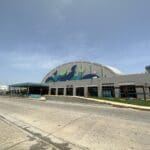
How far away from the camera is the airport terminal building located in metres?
35.7

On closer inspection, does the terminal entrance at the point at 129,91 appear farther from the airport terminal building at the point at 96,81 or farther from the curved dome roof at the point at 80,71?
the curved dome roof at the point at 80,71

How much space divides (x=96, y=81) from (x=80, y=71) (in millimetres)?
13366

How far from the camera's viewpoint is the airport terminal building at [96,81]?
117ft

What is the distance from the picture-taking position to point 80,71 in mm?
58875

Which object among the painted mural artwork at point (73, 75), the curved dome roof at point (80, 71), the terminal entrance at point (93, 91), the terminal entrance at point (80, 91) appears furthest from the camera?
the painted mural artwork at point (73, 75)

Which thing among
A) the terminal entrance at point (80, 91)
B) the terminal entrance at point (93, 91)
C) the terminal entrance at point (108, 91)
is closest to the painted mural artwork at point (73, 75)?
the terminal entrance at point (80, 91)

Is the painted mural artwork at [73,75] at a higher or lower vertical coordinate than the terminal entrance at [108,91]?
higher

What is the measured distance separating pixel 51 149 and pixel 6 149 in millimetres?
1419

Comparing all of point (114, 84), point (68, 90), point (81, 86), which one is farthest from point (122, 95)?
point (68, 90)

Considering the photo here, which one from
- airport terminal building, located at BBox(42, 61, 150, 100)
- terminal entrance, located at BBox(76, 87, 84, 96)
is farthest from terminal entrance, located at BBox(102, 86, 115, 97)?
terminal entrance, located at BBox(76, 87, 84, 96)

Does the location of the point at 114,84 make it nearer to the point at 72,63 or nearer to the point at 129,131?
the point at 72,63

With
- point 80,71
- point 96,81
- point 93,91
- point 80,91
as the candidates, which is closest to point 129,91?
point 96,81

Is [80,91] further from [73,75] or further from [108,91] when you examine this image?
[73,75]

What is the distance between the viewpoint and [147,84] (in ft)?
113
